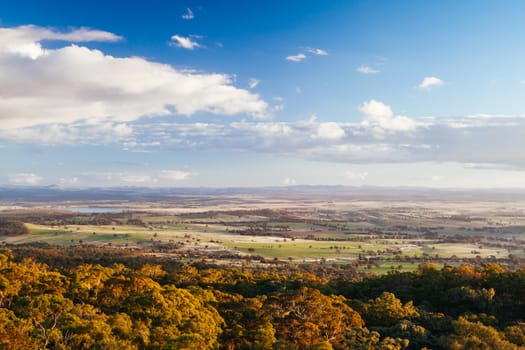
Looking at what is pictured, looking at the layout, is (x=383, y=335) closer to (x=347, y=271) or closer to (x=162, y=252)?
(x=347, y=271)

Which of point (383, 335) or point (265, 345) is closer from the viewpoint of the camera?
point (265, 345)

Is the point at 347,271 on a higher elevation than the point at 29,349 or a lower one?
lower

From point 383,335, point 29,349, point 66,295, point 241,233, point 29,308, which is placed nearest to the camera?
point 29,349

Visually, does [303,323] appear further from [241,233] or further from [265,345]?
[241,233]

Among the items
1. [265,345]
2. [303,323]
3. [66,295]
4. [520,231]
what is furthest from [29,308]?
[520,231]

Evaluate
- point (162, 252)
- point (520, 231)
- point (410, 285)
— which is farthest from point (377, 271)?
point (520, 231)

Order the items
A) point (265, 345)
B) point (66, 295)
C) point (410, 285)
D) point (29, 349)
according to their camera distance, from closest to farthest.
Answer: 1. point (29, 349)
2. point (265, 345)
3. point (66, 295)
4. point (410, 285)
